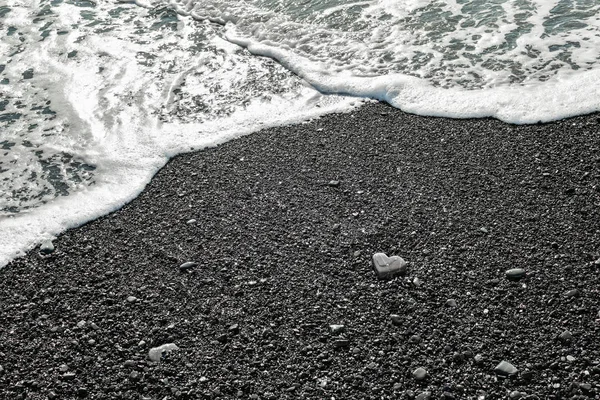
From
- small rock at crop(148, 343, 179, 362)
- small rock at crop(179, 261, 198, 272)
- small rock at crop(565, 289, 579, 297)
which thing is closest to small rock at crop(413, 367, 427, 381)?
small rock at crop(565, 289, 579, 297)

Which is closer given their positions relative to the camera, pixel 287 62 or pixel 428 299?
pixel 428 299

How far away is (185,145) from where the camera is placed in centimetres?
654

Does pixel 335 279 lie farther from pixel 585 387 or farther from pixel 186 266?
pixel 585 387

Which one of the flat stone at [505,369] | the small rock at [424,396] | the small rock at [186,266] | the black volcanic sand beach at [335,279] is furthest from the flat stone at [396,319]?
the small rock at [186,266]

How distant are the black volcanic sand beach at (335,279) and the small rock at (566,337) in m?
0.01

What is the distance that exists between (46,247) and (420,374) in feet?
10.7

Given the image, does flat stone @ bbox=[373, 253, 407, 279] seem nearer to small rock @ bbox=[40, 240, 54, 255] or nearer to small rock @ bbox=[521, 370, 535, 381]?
small rock @ bbox=[521, 370, 535, 381]

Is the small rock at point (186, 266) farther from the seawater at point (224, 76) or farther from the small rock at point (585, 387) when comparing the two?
the small rock at point (585, 387)

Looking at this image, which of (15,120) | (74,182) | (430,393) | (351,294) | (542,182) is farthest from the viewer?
(15,120)

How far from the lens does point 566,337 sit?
3.96m

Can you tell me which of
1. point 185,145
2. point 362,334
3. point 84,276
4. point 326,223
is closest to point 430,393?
point 362,334

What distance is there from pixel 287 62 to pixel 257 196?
288 cm

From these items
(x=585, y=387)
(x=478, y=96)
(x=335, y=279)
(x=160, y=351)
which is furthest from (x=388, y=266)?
(x=478, y=96)

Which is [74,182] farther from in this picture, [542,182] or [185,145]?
[542,182]
